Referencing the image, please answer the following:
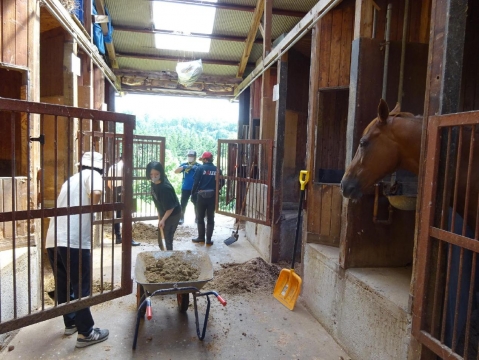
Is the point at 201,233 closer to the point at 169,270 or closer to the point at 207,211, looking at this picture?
the point at 207,211

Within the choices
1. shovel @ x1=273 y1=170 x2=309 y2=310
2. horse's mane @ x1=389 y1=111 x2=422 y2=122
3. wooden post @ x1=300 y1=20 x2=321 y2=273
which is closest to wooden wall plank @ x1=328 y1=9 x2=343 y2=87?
wooden post @ x1=300 y1=20 x2=321 y2=273

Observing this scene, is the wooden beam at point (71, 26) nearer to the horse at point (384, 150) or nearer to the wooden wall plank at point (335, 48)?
the wooden wall plank at point (335, 48)

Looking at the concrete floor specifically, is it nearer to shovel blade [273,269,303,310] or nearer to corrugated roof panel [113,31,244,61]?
shovel blade [273,269,303,310]

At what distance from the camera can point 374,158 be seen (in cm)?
276

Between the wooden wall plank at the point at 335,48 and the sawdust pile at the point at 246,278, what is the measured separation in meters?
2.89

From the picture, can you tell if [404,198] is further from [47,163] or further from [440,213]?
[47,163]

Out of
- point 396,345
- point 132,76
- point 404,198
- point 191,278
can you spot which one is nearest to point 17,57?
point 191,278

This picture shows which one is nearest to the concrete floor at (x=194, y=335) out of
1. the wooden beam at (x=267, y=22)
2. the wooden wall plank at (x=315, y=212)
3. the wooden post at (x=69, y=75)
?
the wooden wall plank at (x=315, y=212)

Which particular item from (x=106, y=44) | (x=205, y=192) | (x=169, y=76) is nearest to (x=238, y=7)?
(x=169, y=76)

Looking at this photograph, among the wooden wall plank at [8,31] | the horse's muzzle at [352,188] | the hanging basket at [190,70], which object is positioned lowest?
the horse's muzzle at [352,188]

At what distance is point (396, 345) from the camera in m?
2.52

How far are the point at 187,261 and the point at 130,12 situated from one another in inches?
262

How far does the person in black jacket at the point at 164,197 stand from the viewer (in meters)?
4.95

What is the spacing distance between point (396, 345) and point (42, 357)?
2.99m
